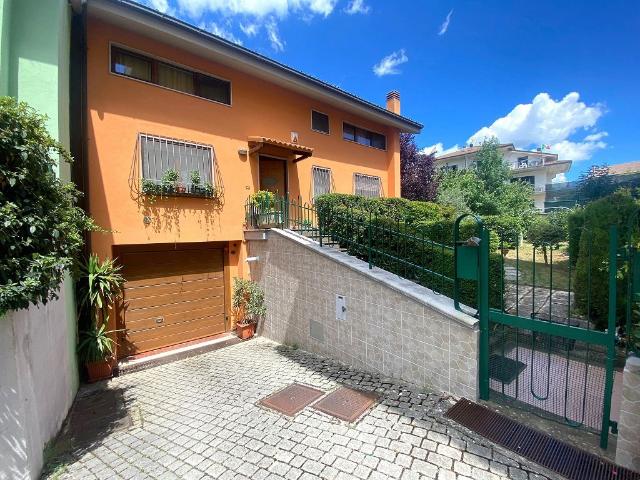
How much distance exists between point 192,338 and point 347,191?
286 inches

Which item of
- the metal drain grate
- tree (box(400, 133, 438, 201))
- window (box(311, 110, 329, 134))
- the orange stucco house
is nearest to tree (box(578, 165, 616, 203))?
tree (box(400, 133, 438, 201))

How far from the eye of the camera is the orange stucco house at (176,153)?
6.51 metres

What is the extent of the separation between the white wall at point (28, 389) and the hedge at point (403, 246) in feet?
15.9

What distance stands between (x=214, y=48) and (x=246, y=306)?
663 centimetres

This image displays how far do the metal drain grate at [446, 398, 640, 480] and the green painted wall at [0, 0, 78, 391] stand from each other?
20.3 ft

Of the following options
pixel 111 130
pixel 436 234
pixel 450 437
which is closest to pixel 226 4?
pixel 111 130

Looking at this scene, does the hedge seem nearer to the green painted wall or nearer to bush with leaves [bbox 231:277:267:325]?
bush with leaves [bbox 231:277:267:325]

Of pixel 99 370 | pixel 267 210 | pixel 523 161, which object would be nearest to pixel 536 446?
pixel 267 210

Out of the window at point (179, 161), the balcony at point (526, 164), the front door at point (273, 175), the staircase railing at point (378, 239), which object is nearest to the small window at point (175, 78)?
the window at point (179, 161)

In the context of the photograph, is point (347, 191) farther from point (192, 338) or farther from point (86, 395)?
point (86, 395)

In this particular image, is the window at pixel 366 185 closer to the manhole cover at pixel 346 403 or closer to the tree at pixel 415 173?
the tree at pixel 415 173

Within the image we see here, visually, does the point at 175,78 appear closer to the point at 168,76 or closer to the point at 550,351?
the point at 168,76

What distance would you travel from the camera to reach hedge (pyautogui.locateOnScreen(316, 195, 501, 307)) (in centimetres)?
556

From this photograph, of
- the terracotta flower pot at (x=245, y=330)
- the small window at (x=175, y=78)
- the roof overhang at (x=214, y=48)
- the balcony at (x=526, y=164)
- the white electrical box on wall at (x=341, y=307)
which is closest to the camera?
the white electrical box on wall at (x=341, y=307)
